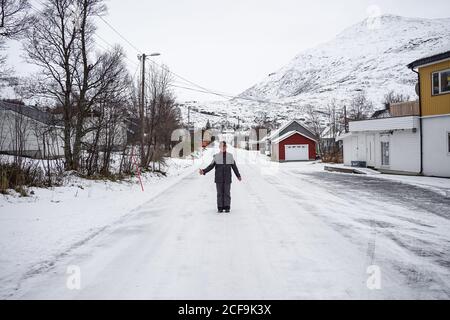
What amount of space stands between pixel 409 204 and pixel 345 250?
20.1 ft

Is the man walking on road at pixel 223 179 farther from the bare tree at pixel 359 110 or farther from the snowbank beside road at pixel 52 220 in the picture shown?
the bare tree at pixel 359 110

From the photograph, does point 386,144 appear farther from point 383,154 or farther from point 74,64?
point 74,64

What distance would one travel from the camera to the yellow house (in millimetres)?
18375

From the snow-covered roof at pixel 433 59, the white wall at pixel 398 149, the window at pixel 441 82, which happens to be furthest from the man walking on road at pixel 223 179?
the white wall at pixel 398 149

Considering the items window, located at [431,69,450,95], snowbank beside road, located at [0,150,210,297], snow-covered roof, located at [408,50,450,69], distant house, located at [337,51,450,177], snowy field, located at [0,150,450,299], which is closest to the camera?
snowy field, located at [0,150,450,299]

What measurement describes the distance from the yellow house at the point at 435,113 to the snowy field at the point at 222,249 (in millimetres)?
10496

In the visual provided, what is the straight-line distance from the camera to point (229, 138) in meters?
118

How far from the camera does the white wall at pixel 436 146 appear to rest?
18.4 m

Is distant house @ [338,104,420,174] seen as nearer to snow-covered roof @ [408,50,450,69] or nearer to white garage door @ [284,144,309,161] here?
snow-covered roof @ [408,50,450,69]

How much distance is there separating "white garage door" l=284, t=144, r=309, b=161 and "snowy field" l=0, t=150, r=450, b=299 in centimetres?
3500

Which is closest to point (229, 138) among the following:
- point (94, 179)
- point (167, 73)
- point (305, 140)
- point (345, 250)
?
point (305, 140)

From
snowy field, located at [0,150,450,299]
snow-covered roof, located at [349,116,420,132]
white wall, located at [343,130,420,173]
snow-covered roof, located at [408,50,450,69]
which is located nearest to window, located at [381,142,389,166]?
white wall, located at [343,130,420,173]

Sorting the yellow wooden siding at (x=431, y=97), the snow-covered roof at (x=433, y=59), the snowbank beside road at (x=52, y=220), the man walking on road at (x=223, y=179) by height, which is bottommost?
the snowbank beside road at (x=52, y=220)

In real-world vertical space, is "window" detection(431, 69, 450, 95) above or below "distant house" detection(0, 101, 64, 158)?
above
